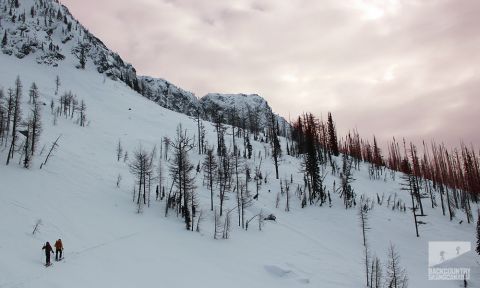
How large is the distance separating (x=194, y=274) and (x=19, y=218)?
16200 millimetres

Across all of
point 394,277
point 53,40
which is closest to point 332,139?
point 394,277

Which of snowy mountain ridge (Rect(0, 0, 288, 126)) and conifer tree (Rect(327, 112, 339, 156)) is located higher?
snowy mountain ridge (Rect(0, 0, 288, 126))

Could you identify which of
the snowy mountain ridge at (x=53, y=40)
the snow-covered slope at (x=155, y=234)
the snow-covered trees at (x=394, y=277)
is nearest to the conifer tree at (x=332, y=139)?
the snow-covered slope at (x=155, y=234)

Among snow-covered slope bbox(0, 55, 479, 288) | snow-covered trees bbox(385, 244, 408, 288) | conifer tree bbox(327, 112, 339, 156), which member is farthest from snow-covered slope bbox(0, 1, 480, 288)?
conifer tree bbox(327, 112, 339, 156)

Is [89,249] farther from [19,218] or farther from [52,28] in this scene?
[52,28]

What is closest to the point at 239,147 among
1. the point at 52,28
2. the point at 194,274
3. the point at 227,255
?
the point at 227,255

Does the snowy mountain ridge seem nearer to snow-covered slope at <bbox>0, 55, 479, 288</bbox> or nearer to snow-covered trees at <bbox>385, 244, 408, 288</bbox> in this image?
snow-covered slope at <bbox>0, 55, 479, 288</bbox>

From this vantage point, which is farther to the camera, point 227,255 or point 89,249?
point 227,255

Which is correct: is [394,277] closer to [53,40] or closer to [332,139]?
[332,139]

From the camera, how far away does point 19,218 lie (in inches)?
1293

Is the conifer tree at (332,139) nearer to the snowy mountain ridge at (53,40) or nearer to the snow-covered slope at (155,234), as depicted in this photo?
the snow-covered slope at (155,234)

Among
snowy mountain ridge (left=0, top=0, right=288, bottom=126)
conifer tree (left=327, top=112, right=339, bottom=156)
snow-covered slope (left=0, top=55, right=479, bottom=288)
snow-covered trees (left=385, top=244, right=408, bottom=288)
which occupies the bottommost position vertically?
snow-covered trees (left=385, top=244, right=408, bottom=288)

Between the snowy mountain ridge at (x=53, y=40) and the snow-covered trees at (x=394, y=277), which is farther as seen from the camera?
the snowy mountain ridge at (x=53, y=40)

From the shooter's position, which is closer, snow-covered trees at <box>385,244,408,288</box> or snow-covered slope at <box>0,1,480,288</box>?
snow-covered slope at <box>0,1,480,288</box>
